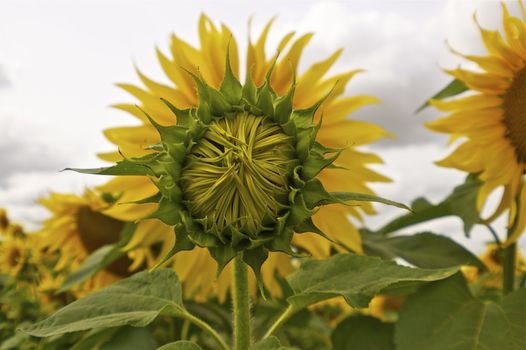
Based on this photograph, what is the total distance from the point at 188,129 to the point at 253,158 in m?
0.09

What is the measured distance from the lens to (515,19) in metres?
1.49

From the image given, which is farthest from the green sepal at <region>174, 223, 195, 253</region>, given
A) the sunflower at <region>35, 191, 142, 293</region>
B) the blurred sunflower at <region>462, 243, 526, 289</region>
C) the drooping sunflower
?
the drooping sunflower

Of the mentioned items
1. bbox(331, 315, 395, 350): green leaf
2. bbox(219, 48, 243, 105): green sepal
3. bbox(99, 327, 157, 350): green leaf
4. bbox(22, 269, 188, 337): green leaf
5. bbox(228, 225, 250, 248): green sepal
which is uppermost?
bbox(219, 48, 243, 105): green sepal

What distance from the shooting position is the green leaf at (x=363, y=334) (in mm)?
1373

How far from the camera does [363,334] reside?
1391 mm

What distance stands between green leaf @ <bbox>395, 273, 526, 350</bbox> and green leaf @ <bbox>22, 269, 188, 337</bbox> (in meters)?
0.46

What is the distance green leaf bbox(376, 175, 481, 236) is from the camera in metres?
1.50

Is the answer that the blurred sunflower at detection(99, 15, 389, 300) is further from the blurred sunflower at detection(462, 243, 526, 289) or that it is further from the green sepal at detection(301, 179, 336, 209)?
the blurred sunflower at detection(462, 243, 526, 289)

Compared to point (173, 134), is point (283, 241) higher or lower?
lower

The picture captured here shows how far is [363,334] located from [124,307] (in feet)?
2.02

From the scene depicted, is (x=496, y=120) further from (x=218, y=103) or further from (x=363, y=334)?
(x=218, y=103)

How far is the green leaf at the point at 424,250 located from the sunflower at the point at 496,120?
4.7 inches

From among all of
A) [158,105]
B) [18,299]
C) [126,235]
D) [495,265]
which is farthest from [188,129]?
[495,265]

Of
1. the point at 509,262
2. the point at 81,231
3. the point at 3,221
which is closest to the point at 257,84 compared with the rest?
the point at 509,262
